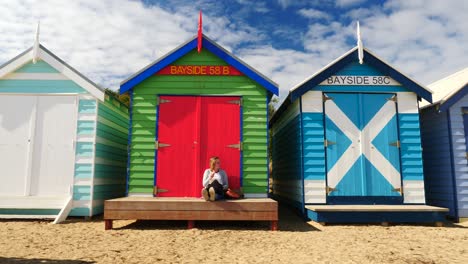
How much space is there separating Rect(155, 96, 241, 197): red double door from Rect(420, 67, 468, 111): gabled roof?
4.99 m

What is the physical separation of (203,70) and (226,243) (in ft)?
13.0

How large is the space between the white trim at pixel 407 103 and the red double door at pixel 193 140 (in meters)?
3.88

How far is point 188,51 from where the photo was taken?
7.79 metres

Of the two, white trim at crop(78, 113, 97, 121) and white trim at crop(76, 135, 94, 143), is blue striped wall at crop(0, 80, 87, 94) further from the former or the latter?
white trim at crop(76, 135, 94, 143)

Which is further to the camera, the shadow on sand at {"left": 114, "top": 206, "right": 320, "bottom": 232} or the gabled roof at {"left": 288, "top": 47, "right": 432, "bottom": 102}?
the gabled roof at {"left": 288, "top": 47, "right": 432, "bottom": 102}

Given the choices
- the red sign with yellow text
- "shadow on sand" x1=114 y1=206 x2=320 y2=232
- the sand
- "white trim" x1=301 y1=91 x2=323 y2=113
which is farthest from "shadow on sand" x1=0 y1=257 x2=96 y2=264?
"white trim" x1=301 y1=91 x2=323 y2=113

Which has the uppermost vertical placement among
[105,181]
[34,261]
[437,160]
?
[437,160]

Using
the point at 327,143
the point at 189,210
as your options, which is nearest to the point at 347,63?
the point at 327,143

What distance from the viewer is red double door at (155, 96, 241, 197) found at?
24.3ft

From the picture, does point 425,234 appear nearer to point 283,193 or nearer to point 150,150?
point 283,193

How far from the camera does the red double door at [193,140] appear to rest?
7406mm

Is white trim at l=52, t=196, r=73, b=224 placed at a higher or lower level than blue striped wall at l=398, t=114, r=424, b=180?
lower

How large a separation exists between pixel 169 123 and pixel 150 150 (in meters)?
0.72

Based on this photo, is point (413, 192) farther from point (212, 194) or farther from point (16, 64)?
point (16, 64)
